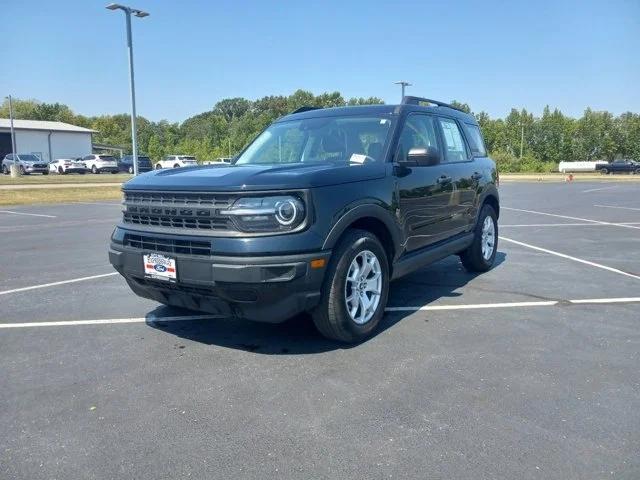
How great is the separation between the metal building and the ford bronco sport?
59.6m

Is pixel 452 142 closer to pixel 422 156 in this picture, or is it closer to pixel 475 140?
pixel 475 140

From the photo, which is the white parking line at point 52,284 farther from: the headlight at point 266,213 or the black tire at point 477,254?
the black tire at point 477,254

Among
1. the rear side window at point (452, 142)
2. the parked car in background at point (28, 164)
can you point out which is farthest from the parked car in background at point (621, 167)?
the rear side window at point (452, 142)

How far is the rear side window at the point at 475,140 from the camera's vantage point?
21.6 ft

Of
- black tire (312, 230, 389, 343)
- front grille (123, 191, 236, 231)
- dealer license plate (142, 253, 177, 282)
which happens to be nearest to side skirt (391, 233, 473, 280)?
black tire (312, 230, 389, 343)

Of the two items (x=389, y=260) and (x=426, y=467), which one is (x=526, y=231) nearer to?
(x=389, y=260)

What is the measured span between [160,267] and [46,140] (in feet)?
208

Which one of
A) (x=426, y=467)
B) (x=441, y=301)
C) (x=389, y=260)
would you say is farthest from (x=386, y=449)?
(x=441, y=301)

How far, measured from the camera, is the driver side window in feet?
15.9

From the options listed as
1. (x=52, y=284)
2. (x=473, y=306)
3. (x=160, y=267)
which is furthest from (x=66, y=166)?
(x=473, y=306)

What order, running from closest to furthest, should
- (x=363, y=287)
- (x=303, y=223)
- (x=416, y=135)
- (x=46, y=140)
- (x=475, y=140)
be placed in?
1. (x=303, y=223)
2. (x=363, y=287)
3. (x=416, y=135)
4. (x=475, y=140)
5. (x=46, y=140)

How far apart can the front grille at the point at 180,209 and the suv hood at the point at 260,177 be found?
57 mm

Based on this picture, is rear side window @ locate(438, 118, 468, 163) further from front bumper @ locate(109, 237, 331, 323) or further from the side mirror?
front bumper @ locate(109, 237, 331, 323)

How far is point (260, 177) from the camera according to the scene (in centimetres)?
369
